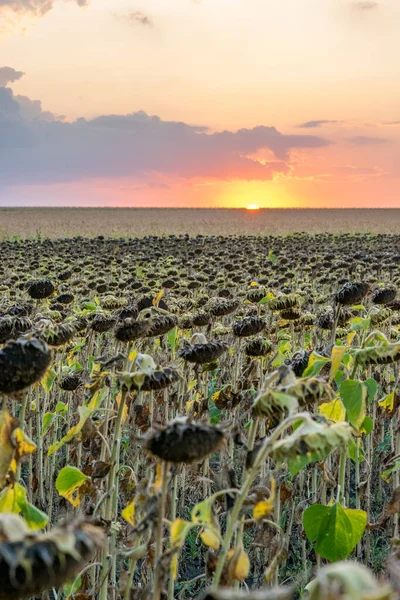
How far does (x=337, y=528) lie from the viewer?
2.23 meters

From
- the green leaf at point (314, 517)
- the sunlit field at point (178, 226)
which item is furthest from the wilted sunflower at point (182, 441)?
the sunlit field at point (178, 226)

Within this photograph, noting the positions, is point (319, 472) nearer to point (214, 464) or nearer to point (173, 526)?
point (214, 464)

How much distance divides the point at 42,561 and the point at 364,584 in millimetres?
435

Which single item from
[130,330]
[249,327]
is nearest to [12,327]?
[130,330]

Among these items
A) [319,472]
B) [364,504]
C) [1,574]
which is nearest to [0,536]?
[1,574]

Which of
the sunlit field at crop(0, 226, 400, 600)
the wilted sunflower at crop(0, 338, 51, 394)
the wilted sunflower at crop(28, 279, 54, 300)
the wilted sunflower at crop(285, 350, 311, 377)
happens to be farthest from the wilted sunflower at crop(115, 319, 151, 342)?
the wilted sunflower at crop(28, 279, 54, 300)

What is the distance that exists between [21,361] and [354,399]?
1.10m

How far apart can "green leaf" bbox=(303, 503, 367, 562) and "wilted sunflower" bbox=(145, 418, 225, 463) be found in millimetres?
905

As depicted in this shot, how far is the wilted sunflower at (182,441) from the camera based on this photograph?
151 centimetres

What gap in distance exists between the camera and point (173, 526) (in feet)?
5.04

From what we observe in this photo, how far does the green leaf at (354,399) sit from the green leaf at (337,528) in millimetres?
302

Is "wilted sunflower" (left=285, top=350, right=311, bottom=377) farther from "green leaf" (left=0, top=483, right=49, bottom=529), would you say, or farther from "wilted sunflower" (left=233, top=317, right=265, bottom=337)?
"green leaf" (left=0, top=483, right=49, bottom=529)

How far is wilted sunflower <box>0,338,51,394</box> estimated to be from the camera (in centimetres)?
179

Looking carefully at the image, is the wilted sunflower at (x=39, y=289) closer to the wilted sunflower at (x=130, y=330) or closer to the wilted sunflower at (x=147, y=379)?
the wilted sunflower at (x=130, y=330)
